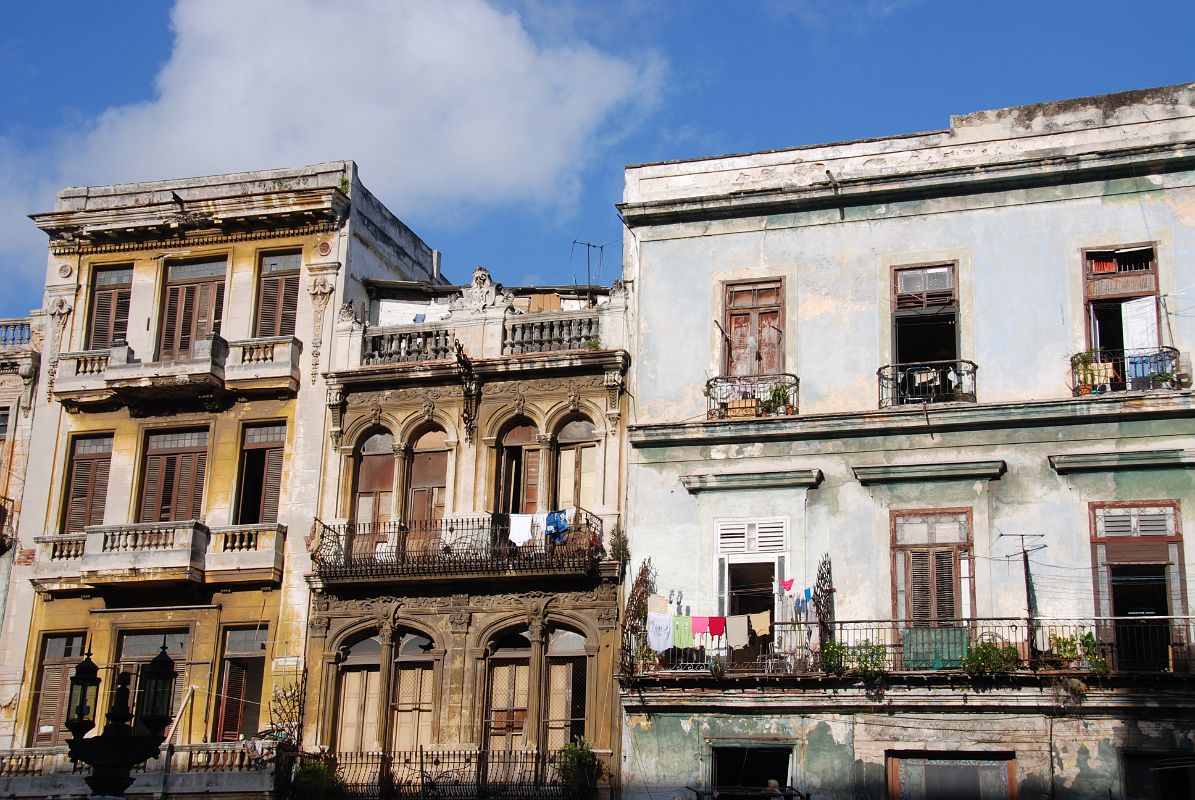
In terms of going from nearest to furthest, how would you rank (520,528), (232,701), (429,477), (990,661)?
(990,661) → (520,528) → (232,701) → (429,477)

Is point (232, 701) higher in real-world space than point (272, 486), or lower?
lower

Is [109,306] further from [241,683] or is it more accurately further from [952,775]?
[952,775]

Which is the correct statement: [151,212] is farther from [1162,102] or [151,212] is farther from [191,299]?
[1162,102]

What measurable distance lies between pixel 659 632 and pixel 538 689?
8.95 feet

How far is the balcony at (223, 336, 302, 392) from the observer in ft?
96.6

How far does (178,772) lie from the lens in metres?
26.5

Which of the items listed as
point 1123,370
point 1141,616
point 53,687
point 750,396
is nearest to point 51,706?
point 53,687

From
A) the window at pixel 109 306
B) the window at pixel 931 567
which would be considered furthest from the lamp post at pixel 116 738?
the window at pixel 109 306

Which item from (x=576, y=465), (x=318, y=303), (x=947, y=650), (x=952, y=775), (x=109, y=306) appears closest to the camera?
(x=952, y=775)

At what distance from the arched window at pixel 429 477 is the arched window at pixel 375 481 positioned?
1.31 ft

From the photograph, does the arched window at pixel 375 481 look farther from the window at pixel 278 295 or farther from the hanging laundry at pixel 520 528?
the window at pixel 278 295

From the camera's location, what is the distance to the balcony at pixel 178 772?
26.0 m

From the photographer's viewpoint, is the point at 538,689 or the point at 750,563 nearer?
the point at 750,563

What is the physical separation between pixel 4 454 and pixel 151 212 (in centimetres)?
549
